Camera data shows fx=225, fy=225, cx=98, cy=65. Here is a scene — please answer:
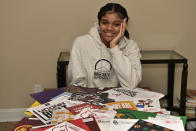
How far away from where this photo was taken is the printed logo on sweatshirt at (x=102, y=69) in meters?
1.85

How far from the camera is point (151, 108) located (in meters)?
1.15

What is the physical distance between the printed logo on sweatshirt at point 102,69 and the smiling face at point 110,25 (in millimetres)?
191

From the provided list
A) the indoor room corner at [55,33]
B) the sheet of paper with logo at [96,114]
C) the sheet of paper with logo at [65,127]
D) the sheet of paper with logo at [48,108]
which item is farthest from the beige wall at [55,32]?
the sheet of paper with logo at [65,127]

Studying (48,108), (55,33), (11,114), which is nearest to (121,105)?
(48,108)

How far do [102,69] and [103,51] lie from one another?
156mm

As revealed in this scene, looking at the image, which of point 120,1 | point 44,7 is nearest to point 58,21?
point 44,7

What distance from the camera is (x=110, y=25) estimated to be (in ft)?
5.83

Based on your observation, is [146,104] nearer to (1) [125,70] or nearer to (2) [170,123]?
(2) [170,123]

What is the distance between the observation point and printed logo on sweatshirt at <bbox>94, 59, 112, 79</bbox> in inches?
72.7

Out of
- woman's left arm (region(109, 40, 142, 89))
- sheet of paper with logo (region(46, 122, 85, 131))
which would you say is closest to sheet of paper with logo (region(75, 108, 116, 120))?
sheet of paper with logo (region(46, 122, 85, 131))

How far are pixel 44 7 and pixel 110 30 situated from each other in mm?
853

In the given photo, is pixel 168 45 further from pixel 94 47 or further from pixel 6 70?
pixel 6 70

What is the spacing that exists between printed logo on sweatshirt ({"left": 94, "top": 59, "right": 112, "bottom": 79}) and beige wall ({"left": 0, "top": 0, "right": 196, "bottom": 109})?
616 mm

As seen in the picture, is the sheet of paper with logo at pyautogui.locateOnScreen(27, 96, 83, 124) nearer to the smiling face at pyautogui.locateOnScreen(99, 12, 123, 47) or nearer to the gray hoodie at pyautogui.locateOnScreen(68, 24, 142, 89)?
the gray hoodie at pyautogui.locateOnScreen(68, 24, 142, 89)
